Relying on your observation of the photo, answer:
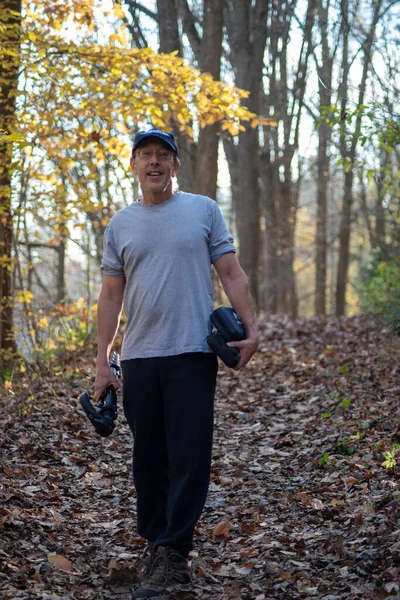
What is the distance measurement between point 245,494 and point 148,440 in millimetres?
1977

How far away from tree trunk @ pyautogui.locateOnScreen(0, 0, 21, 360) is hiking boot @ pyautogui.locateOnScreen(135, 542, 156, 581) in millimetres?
4447

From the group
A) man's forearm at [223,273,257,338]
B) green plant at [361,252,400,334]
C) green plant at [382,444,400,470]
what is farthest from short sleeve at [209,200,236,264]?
green plant at [361,252,400,334]

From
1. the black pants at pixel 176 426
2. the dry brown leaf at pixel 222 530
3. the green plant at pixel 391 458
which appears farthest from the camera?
the green plant at pixel 391 458

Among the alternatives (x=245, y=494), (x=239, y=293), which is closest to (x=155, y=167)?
(x=239, y=293)

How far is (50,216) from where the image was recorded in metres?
10.5

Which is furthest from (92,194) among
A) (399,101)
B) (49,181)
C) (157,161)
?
(157,161)

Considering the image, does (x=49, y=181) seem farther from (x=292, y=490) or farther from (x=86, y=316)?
(x=292, y=490)

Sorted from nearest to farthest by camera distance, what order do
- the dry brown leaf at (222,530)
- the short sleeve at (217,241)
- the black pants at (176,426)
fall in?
1. the black pants at (176,426)
2. the short sleeve at (217,241)
3. the dry brown leaf at (222,530)

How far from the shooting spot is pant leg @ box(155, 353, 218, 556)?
4.02 m

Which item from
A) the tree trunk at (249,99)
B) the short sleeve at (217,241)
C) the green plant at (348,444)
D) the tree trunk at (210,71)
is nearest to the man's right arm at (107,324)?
the short sleeve at (217,241)

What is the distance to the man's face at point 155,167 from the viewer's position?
4156 mm

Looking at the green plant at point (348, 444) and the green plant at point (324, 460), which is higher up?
the green plant at point (348, 444)

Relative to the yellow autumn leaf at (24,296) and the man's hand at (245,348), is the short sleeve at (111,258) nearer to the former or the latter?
the man's hand at (245,348)

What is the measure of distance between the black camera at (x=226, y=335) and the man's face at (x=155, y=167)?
0.81 m
